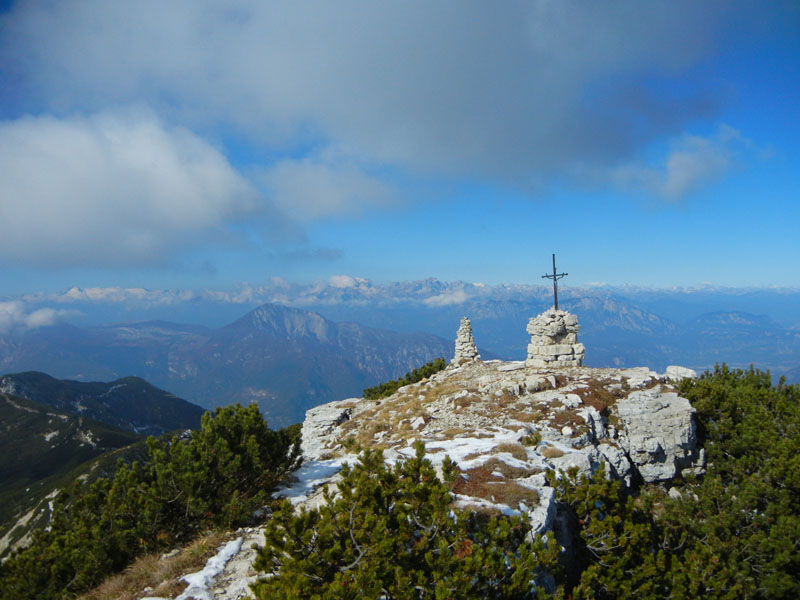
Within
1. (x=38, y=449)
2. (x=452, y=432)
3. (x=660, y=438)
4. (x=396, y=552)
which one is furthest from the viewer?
(x=38, y=449)

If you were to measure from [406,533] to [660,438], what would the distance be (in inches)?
654

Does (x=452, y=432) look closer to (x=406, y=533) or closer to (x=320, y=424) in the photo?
(x=406, y=533)

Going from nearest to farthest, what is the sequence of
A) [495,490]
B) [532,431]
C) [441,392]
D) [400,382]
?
[495,490] < [532,431] < [441,392] < [400,382]

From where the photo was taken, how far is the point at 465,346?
41156mm

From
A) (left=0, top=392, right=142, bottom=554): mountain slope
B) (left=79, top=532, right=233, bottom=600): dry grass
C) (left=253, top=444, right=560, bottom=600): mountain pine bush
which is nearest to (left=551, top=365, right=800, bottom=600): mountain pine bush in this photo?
(left=253, top=444, right=560, bottom=600): mountain pine bush

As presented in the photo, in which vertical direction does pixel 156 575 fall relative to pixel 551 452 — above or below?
above

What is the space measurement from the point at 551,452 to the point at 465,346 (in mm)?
25892

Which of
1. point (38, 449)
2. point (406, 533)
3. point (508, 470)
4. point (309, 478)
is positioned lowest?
point (38, 449)

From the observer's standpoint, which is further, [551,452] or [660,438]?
[660,438]

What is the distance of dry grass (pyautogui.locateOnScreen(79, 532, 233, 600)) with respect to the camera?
7.86 m

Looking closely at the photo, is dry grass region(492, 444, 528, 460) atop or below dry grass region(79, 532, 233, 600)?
below

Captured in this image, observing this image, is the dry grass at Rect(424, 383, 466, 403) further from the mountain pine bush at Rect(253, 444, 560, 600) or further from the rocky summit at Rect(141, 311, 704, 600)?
the mountain pine bush at Rect(253, 444, 560, 600)

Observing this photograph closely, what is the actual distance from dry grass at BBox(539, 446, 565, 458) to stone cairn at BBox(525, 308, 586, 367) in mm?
15354

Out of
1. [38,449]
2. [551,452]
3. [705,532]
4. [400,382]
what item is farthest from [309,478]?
[38,449]
